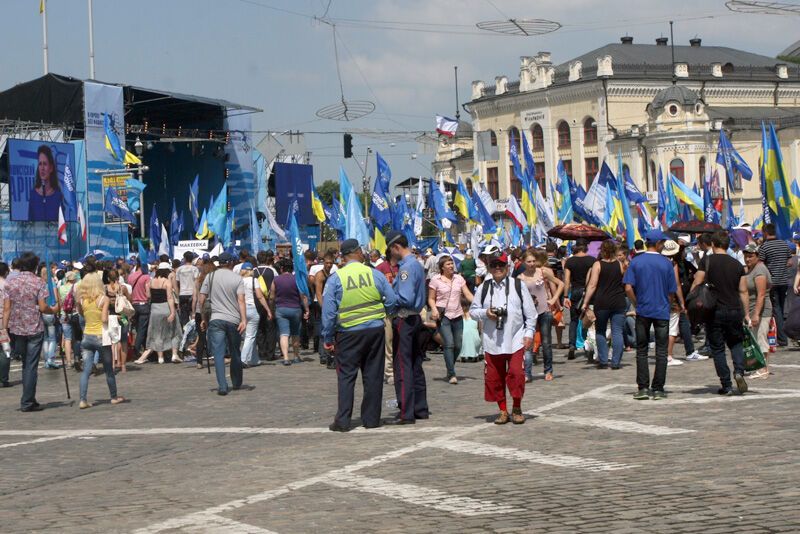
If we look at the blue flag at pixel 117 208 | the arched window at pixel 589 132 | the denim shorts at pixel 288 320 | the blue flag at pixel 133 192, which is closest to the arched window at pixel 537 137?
the arched window at pixel 589 132

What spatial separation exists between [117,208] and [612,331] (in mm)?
27097

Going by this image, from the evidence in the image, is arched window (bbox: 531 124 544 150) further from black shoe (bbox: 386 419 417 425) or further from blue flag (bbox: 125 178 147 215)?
black shoe (bbox: 386 419 417 425)

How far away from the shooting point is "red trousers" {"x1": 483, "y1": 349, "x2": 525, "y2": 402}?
462 inches

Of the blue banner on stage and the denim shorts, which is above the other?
the blue banner on stage

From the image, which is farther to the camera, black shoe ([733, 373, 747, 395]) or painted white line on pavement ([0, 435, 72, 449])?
black shoe ([733, 373, 747, 395])

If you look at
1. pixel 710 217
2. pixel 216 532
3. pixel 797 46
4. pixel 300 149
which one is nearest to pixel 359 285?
pixel 216 532

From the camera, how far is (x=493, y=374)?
11883 millimetres

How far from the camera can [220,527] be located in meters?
7.56

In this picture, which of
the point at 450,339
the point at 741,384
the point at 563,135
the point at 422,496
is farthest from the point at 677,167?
the point at 422,496

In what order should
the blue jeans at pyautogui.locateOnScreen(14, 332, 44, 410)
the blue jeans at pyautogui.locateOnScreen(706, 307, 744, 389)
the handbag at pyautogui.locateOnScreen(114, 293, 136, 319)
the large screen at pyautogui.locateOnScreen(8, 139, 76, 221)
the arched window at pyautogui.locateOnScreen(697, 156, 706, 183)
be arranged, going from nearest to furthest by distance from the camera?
1. the blue jeans at pyautogui.locateOnScreen(706, 307, 744, 389)
2. the blue jeans at pyautogui.locateOnScreen(14, 332, 44, 410)
3. the handbag at pyautogui.locateOnScreen(114, 293, 136, 319)
4. the large screen at pyautogui.locateOnScreen(8, 139, 76, 221)
5. the arched window at pyautogui.locateOnScreen(697, 156, 706, 183)

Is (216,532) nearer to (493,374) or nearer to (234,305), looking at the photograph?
(493,374)

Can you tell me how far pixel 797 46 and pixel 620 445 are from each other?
10028 centimetres

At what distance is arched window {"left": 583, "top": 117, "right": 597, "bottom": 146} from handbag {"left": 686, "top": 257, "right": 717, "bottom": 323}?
7599 centimetres

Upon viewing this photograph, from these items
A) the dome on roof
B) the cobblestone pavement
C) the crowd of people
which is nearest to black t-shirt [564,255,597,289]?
the crowd of people
